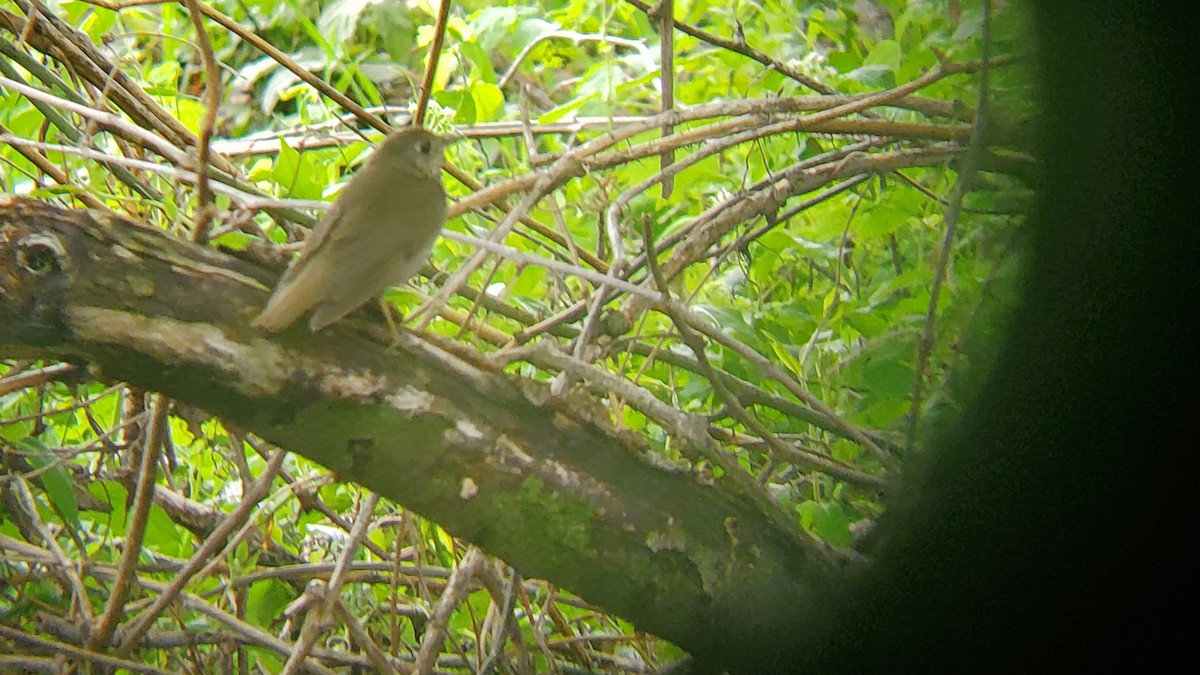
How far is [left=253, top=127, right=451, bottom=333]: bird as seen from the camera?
928 millimetres

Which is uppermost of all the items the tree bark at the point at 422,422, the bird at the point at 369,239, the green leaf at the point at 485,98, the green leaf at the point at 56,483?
the green leaf at the point at 485,98

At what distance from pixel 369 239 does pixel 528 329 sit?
0.33 m

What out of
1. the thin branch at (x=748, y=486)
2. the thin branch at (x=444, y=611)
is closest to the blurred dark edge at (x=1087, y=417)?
the thin branch at (x=748, y=486)

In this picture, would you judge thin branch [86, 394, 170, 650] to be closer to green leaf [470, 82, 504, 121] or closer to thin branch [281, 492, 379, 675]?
thin branch [281, 492, 379, 675]

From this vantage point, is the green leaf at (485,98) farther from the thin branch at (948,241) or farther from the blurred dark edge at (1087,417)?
the blurred dark edge at (1087,417)

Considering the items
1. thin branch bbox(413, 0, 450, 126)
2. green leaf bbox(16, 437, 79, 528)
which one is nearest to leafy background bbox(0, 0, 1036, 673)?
green leaf bbox(16, 437, 79, 528)

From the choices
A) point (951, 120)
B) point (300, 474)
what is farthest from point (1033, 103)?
point (300, 474)

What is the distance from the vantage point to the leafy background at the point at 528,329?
1.19 meters

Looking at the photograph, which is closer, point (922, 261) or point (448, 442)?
A: point (448, 442)

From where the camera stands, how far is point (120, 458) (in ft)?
5.20

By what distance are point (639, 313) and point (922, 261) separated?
0.37 metres

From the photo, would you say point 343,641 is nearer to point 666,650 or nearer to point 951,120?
point 666,650

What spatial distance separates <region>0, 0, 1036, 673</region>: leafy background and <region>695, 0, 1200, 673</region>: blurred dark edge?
0.25 feet

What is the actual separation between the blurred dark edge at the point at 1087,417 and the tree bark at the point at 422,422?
24 centimetres
